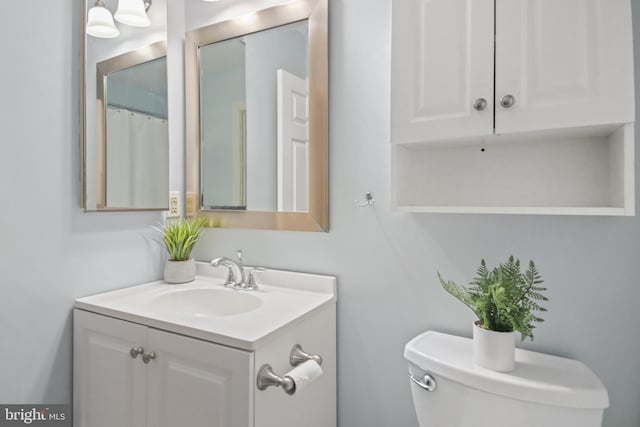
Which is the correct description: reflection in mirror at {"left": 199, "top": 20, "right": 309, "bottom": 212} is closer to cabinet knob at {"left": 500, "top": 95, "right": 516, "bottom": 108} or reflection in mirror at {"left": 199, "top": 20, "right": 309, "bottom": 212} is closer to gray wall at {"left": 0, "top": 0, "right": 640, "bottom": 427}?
gray wall at {"left": 0, "top": 0, "right": 640, "bottom": 427}

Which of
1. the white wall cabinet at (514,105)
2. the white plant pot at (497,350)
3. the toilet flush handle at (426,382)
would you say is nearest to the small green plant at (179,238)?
the white wall cabinet at (514,105)

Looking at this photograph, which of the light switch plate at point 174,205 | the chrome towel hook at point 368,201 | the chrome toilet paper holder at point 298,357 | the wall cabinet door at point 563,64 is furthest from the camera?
the light switch plate at point 174,205

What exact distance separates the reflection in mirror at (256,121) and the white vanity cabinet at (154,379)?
25.4 inches

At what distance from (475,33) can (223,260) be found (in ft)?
A: 3.79

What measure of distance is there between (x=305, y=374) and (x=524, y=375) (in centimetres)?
55

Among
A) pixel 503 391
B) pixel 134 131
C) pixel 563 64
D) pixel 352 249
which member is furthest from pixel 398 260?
pixel 134 131

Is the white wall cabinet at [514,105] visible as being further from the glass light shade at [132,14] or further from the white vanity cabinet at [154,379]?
the glass light shade at [132,14]

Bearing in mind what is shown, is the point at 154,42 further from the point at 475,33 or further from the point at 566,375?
the point at 566,375

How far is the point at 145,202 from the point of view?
1594 millimetres

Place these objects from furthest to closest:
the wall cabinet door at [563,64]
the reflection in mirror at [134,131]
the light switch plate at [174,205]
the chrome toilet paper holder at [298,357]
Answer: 1. the light switch plate at [174,205]
2. the reflection in mirror at [134,131]
3. the chrome toilet paper holder at [298,357]
4. the wall cabinet door at [563,64]

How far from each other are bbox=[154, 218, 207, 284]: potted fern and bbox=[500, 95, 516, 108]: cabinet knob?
1299mm

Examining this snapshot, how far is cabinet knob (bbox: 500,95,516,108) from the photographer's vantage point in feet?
3.19

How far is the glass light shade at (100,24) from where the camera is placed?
1.41 m

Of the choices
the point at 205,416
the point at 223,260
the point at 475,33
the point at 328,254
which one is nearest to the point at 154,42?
the point at 223,260
